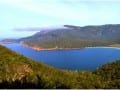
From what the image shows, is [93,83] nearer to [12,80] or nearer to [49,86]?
[49,86]

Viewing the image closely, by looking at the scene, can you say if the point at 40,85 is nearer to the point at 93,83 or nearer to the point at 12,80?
the point at 12,80

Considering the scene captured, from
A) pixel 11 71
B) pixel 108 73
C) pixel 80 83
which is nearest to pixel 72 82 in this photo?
pixel 80 83

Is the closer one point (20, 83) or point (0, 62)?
point (20, 83)

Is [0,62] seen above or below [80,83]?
above

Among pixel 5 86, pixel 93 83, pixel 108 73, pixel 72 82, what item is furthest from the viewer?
pixel 108 73

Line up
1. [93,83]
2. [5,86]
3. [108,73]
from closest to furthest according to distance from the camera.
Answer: [5,86], [93,83], [108,73]

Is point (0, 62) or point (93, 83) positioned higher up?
point (0, 62)

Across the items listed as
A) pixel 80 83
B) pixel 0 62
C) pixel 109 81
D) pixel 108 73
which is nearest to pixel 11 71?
pixel 0 62
